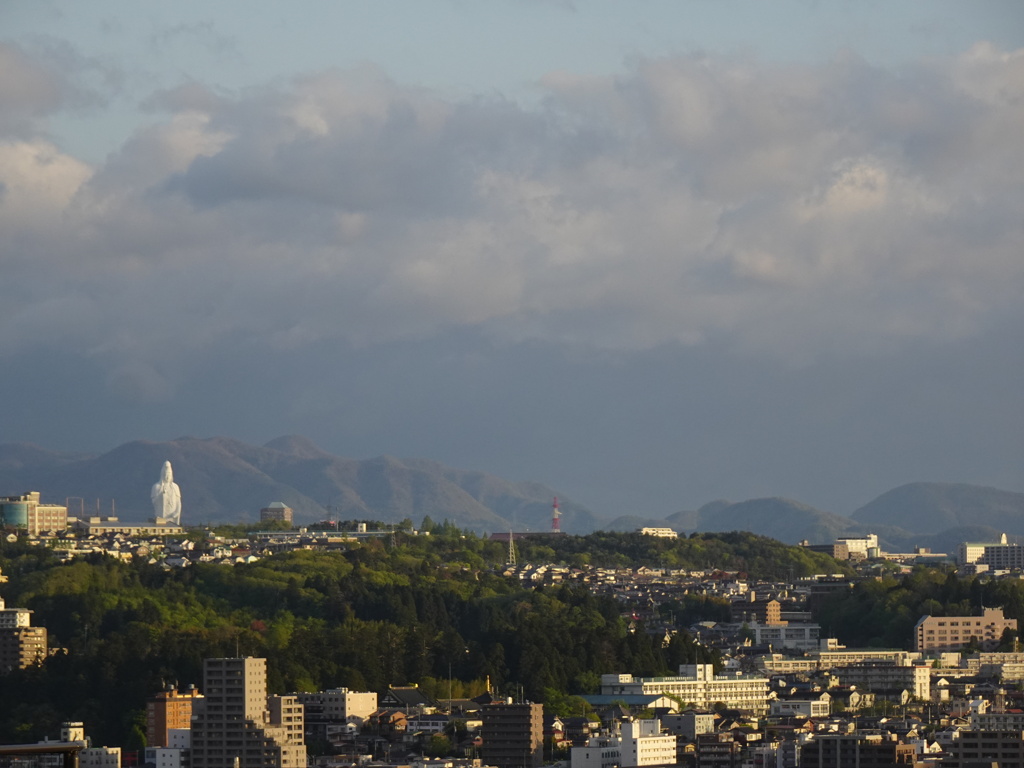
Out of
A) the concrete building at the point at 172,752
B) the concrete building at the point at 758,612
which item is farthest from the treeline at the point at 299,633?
the concrete building at the point at 758,612

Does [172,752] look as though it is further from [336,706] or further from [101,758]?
[336,706]

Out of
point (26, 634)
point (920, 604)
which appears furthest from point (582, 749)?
point (920, 604)

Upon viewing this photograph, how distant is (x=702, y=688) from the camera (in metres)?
77.6

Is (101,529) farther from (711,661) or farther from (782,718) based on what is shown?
(782,718)

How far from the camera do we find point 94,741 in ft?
205

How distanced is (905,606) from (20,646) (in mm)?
43189

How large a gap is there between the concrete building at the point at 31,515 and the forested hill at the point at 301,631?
2282 centimetres

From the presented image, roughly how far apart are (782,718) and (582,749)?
47.6ft

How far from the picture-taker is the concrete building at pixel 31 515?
127 meters

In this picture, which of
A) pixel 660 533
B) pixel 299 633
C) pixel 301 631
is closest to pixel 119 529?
pixel 660 533

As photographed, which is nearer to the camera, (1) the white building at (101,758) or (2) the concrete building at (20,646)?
(1) the white building at (101,758)

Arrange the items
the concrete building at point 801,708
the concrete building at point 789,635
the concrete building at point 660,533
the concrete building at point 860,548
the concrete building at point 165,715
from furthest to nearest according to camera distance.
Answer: the concrete building at point 860,548
the concrete building at point 660,533
the concrete building at point 789,635
the concrete building at point 801,708
the concrete building at point 165,715

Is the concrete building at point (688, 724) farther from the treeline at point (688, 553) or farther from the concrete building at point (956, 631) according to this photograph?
the treeline at point (688, 553)

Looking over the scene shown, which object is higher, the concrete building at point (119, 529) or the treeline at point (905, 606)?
the concrete building at point (119, 529)
